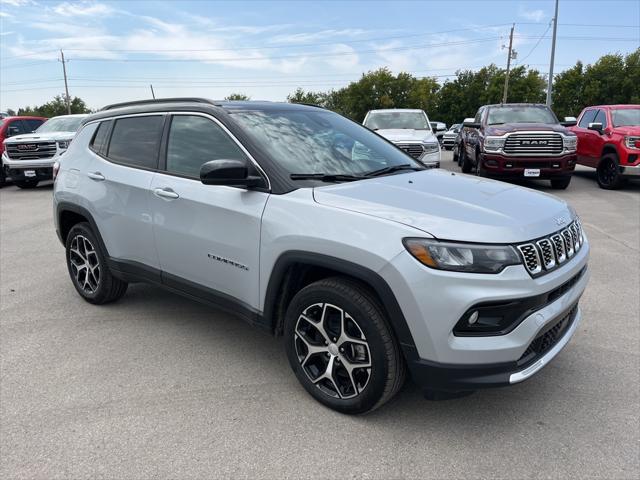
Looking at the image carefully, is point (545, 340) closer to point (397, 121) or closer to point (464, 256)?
point (464, 256)

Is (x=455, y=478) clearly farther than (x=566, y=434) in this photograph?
No

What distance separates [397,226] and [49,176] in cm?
1418

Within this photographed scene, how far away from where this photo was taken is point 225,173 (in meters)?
2.97

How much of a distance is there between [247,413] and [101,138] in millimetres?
2824

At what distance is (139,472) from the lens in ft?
8.20

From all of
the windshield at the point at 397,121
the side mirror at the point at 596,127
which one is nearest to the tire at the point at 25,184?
the windshield at the point at 397,121

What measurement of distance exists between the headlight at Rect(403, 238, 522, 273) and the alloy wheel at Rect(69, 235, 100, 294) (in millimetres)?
3177

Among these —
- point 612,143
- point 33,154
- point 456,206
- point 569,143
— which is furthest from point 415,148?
point 33,154

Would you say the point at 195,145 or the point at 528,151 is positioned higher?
the point at 195,145

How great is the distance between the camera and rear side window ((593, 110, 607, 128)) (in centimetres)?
1191

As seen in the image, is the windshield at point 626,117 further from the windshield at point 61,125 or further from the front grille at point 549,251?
the windshield at point 61,125

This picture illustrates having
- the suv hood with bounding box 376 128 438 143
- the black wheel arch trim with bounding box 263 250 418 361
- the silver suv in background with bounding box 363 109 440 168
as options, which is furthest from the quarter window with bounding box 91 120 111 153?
the suv hood with bounding box 376 128 438 143

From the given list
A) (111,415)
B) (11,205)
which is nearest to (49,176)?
(11,205)

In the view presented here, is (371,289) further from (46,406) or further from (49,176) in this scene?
(49,176)
